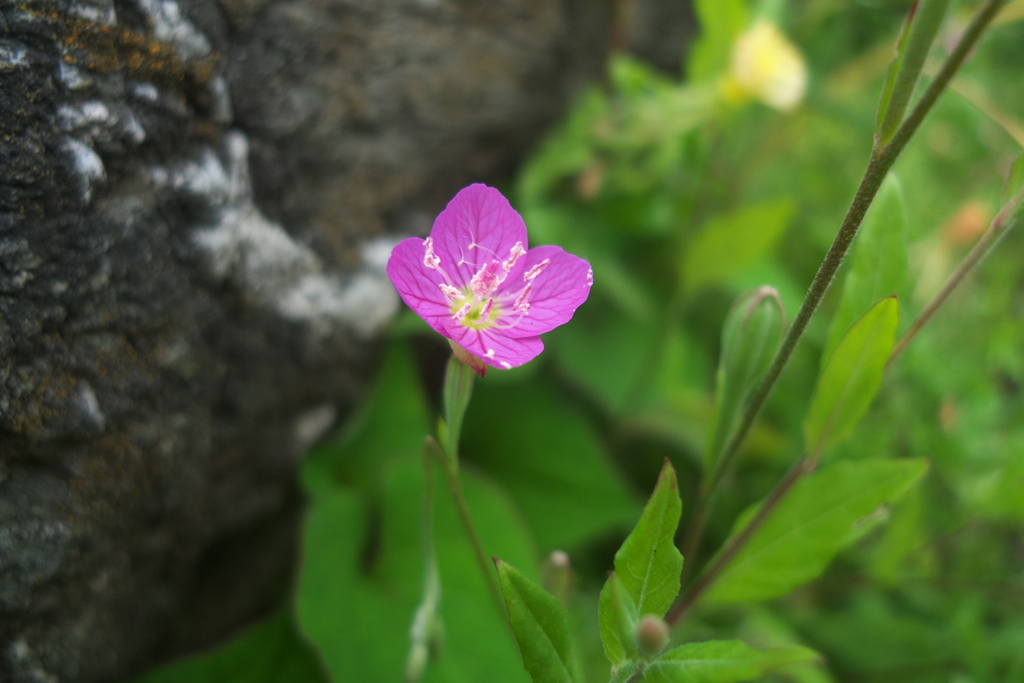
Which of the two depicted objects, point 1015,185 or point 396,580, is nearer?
point 1015,185

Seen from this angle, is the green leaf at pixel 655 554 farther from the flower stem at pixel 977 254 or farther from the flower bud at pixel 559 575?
the flower stem at pixel 977 254

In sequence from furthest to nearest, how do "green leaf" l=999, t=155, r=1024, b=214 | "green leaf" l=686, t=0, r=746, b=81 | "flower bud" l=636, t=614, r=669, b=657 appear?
"green leaf" l=686, t=0, r=746, b=81 < "green leaf" l=999, t=155, r=1024, b=214 < "flower bud" l=636, t=614, r=669, b=657

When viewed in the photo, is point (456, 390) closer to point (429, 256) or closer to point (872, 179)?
point (429, 256)

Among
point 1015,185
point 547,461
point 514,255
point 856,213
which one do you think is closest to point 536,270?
point 514,255

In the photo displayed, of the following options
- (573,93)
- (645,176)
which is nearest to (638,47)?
(573,93)

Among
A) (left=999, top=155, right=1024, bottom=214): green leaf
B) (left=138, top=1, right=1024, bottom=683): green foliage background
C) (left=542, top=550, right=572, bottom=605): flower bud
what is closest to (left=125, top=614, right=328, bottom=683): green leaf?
(left=138, top=1, right=1024, bottom=683): green foliage background

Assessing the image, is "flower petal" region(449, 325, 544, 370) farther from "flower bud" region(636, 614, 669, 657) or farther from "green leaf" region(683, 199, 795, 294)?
"green leaf" region(683, 199, 795, 294)

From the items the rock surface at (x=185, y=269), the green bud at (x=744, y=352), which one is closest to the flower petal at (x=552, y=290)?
the green bud at (x=744, y=352)
